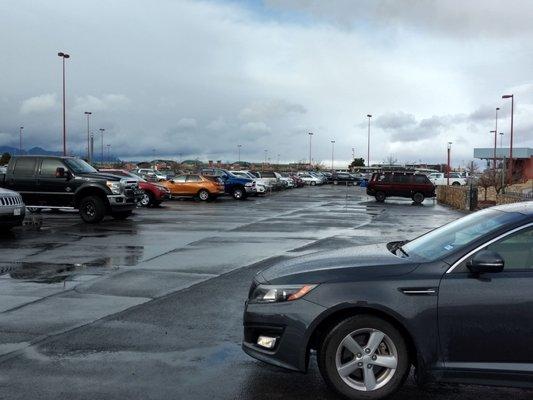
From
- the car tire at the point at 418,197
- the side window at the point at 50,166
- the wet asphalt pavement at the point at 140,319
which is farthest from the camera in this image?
the car tire at the point at 418,197

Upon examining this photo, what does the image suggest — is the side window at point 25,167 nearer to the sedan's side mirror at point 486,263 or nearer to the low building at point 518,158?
the sedan's side mirror at point 486,263

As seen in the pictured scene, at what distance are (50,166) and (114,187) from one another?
2.14 metres

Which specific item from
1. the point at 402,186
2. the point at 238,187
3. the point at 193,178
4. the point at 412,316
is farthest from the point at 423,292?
the point at 402,186

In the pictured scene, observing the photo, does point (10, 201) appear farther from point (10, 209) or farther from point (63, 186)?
point (63, 186)

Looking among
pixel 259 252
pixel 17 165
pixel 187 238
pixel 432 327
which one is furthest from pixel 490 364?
pixel 17 165

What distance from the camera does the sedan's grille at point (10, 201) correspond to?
14.6 m

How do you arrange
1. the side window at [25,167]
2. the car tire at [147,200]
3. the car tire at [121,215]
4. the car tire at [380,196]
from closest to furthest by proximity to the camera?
the side window at [25,167] → the car tire at [121,215] → the car tire at [147,200] → the car tire at [380,196]

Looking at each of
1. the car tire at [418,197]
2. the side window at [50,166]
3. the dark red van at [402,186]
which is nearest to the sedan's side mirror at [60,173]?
the side window at [50,166]

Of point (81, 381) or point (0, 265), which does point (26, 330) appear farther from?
point (0, 265)

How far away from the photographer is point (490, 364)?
4246mm

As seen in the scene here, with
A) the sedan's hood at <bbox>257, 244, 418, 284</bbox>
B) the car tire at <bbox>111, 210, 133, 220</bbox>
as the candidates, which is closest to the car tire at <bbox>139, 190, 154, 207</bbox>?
the car tire at <bbox>111, 210, 133, 220</bbox>

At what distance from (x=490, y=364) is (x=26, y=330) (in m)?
4.81

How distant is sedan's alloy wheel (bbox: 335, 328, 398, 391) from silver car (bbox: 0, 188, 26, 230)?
12.4 m

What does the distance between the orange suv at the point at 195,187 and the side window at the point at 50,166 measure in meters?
15.0
